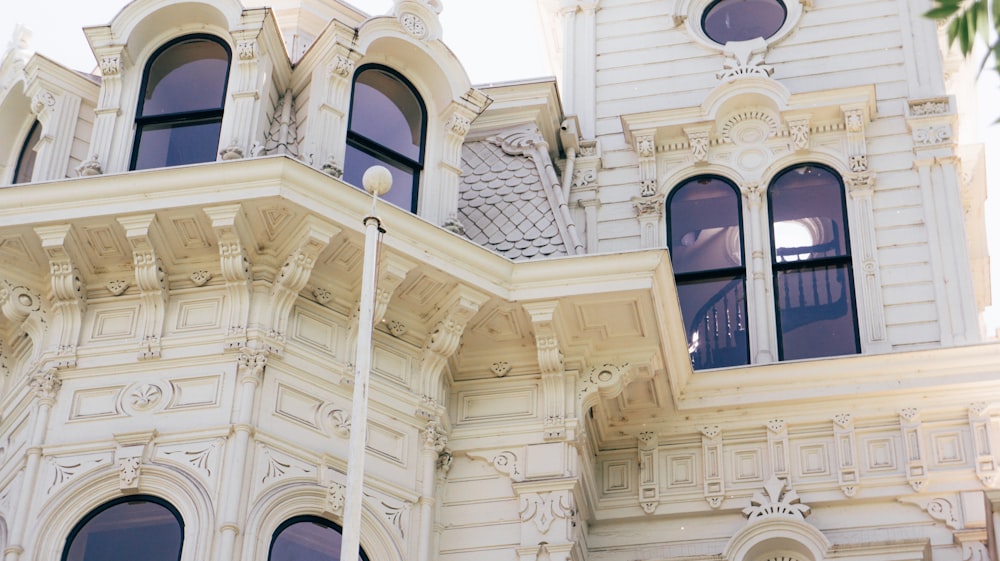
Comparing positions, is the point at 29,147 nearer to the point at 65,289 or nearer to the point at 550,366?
the point at 65,289

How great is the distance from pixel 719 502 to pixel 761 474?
1.64 feet

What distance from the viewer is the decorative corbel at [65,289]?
1507 centimetres

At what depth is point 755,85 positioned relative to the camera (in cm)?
1952

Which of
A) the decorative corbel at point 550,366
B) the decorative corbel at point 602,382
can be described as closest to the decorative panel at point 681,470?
the decorative corbel at point 602,382

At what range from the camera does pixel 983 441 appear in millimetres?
16266

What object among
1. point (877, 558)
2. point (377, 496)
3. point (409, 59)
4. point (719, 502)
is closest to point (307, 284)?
point (377, 496)

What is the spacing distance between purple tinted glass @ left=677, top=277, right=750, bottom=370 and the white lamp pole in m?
4.88

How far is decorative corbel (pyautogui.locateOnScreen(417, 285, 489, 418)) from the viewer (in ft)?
51.4

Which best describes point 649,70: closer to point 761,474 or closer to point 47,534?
point 761,474

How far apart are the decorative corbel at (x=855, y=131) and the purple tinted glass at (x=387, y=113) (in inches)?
195

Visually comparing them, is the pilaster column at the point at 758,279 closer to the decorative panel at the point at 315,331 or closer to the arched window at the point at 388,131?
the arched window at the point at 388,131

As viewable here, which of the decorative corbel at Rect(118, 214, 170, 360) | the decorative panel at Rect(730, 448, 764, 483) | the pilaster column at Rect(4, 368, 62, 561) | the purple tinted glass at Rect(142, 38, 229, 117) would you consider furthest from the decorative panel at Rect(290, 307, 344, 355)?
the decorative panel at Rect(730, 448, 764, 483)

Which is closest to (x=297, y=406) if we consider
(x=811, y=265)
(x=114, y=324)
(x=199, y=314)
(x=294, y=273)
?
(x=294, y=273)

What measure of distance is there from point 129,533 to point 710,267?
7.45 meters
